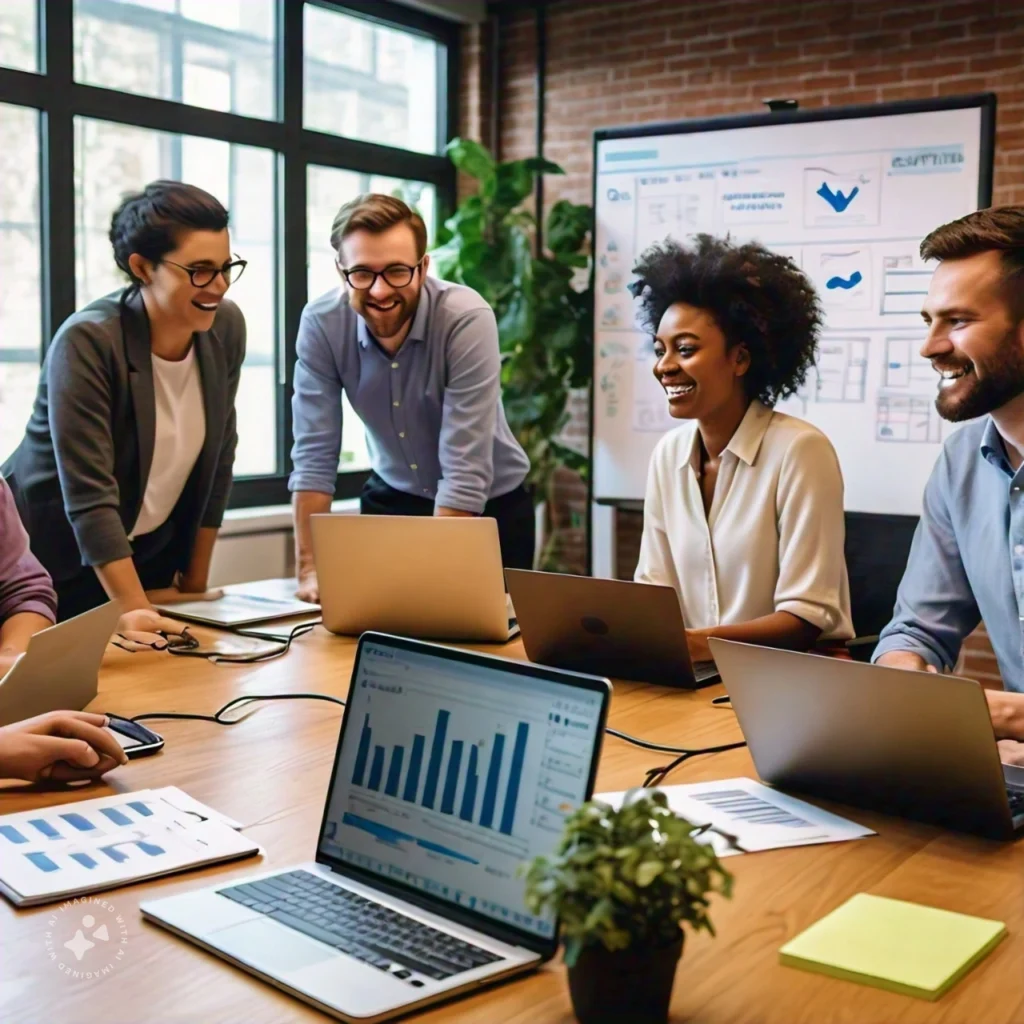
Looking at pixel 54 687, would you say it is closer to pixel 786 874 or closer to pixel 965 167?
pixel 786 874

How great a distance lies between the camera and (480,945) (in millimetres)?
1056

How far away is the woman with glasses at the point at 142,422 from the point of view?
2559 millimetres

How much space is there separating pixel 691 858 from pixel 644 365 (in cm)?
398

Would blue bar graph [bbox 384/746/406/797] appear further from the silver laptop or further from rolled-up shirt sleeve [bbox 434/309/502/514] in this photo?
rolled-up shirt sleeve [bbox 434/309/502/514]

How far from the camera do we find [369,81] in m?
5.23

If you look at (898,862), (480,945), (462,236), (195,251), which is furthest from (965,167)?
(480,945)

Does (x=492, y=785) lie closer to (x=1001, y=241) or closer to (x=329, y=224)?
(x=1001, y=241)

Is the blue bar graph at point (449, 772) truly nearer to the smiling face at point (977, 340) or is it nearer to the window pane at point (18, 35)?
the smiling face at point (977, 340)

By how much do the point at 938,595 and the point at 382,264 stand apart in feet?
4.62

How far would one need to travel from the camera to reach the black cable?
1.84 m

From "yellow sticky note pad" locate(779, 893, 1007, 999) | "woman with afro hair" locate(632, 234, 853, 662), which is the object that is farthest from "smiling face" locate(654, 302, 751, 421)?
"yellow sticky note pad" locate(779, 893, 1007, 999)

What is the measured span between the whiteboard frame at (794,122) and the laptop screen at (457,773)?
84.3 inches

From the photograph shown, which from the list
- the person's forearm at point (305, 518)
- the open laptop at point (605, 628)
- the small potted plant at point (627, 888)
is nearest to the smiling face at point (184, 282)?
the person's forearm at point (305, 518)

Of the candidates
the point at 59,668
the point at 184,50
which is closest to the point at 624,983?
the point at 59,668
